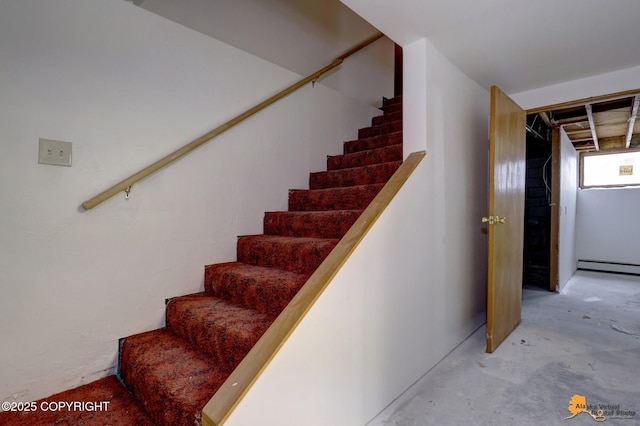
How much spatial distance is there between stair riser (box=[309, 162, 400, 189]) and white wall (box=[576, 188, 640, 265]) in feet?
17.1

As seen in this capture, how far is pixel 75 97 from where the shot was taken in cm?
159

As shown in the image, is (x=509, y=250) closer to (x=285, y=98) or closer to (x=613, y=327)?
(x=613, y=327)

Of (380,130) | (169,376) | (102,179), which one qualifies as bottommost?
(169,376)

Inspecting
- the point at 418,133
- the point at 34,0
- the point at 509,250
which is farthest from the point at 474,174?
the point at 34,0

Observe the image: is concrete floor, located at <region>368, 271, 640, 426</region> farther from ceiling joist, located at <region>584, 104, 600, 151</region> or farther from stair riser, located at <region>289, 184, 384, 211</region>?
ceiling joist, located at <region>584, 104, 600, 151</region>

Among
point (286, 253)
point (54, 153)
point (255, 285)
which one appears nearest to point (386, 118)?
point (286, 253)

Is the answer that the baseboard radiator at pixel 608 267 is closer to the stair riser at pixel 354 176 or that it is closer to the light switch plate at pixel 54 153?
the stair riser at pixel 354 176

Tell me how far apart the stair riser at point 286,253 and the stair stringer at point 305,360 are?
37cm

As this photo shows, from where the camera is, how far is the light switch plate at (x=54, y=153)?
150cm

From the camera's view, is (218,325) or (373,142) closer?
(218,325)

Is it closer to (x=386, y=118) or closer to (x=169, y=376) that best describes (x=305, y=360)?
(x=169, y=376)

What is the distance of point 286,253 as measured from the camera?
1917 millimetres

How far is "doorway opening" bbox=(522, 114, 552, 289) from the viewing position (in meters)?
4.92

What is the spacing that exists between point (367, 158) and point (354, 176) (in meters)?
0.28
